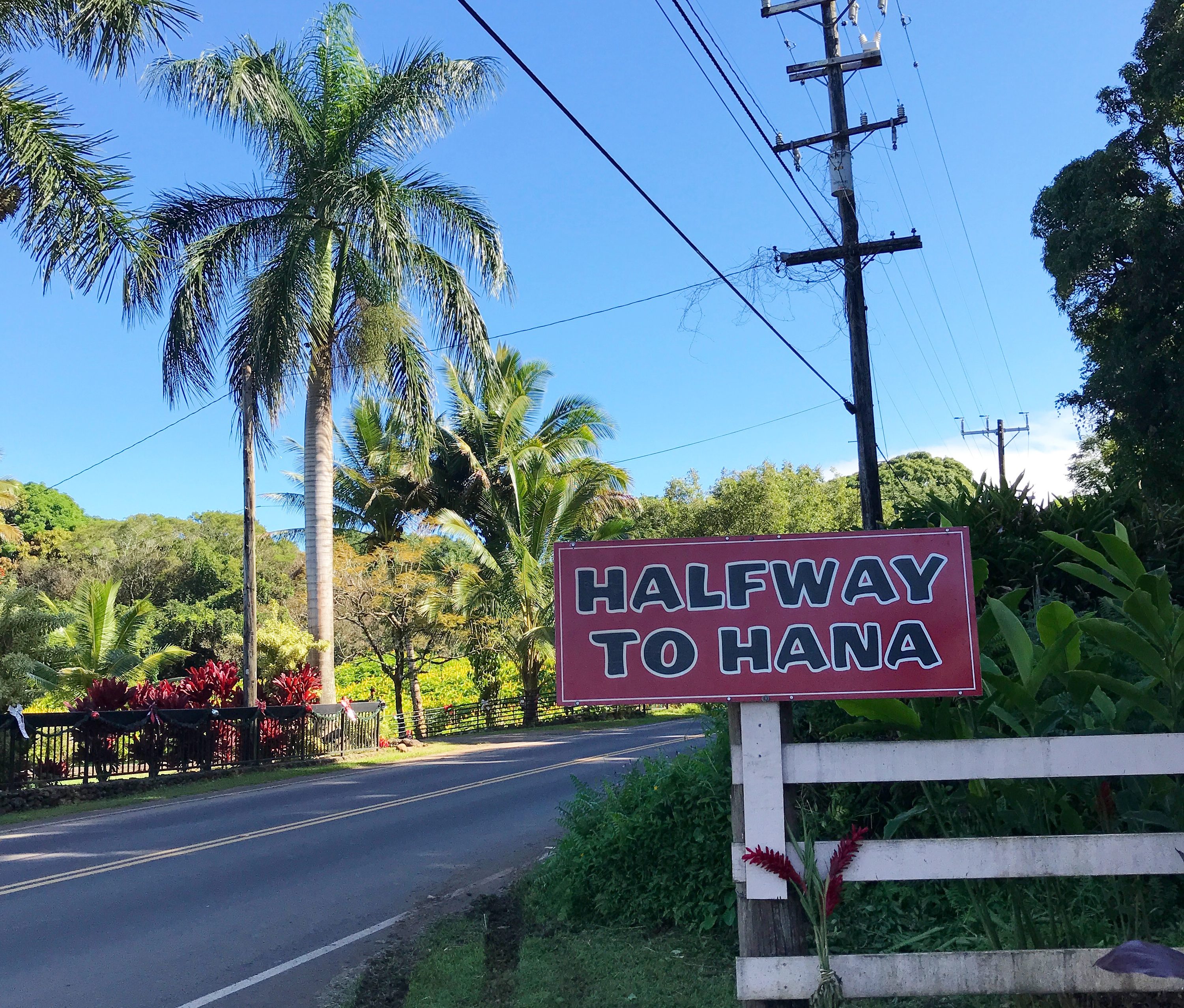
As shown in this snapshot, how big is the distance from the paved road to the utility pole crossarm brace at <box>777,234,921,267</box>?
8.60 metres

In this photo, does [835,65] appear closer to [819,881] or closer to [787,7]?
[787,7]

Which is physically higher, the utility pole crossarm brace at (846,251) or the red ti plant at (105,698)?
the utility pole crossarm brace at (846,251)

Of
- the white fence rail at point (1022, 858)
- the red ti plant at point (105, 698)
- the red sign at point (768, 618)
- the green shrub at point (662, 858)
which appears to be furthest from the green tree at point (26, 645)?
the white fence rail at point (1022, 858)

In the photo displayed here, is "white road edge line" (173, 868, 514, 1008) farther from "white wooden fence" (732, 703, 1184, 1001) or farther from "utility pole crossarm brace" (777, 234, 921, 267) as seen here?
"utility pole crossarm brace" (777, 234, 921, 267)

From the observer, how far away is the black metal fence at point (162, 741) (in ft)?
52.6

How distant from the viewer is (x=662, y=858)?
246 inches

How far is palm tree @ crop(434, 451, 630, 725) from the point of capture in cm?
3011

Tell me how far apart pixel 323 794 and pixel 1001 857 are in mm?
13353

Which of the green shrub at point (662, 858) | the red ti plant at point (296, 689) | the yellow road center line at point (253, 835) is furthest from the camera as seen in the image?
the red ti plant at point (296, 689)

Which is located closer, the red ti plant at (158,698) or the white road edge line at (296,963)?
the white road edge line at (296,963)

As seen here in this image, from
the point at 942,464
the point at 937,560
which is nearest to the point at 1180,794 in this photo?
the point at 937,560

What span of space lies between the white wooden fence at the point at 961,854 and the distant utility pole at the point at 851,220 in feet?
35.2

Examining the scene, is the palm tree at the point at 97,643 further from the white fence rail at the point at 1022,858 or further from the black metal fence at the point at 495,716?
the white fence rail at the point at 1022,858

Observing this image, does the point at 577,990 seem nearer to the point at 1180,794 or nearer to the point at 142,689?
the point at 1180,794
